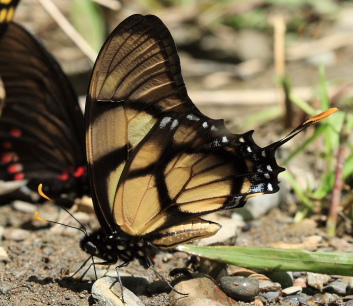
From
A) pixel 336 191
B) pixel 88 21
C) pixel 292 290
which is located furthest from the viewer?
pixel 88 21

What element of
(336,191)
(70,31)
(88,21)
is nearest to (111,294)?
(336,191)

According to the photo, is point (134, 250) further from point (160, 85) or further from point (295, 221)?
point (295, 221)

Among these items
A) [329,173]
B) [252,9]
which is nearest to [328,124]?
[329,173]

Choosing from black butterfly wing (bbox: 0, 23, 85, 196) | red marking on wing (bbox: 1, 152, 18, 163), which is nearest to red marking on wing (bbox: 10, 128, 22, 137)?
black butterfly wing (bbox: 0, 23, 85, 196)

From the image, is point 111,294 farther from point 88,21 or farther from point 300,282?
point 88,21

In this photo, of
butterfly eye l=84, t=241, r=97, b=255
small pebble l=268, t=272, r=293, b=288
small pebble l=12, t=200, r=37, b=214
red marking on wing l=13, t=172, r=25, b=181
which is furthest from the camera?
red marking on wing l=13, t=172, r=25, b=181

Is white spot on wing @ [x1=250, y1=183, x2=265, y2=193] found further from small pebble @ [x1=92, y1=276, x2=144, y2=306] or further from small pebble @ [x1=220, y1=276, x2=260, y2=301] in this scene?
small pebble @ [x1=92, y1=276, x2=144, y2=306]

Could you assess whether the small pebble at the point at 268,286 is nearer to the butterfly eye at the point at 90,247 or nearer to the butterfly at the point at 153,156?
the butterfly at the point at 153,156
